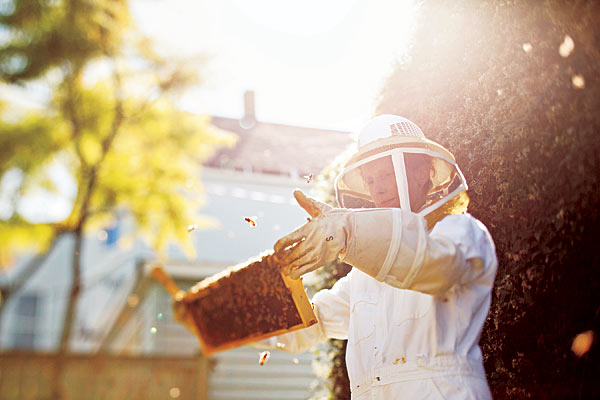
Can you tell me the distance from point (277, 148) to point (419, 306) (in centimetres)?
1382

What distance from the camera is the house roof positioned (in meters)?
14.0

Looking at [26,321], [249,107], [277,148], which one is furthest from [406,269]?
[26,321]

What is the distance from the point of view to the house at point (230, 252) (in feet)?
35.9

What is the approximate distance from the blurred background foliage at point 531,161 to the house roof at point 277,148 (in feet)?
30.5

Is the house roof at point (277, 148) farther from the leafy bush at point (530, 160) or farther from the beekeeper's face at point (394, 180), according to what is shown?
the beekeeper's face at point (394, 180)

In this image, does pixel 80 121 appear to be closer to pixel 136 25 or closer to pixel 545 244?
pixel 136 25

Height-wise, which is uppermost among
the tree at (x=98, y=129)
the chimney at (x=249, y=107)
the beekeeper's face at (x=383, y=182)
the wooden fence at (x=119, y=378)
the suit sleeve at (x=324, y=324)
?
the chimney at (x=249, y=107)

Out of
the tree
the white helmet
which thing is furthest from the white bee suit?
the tree

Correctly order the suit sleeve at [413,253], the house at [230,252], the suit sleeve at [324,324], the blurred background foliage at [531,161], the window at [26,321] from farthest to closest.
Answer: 1. the window at [26,321]
2. the house at [230,252]
3. the suit sleeve at [324,324]
4. the blurred background foliage at [531,161]
5. the suit sleeve at [413,253]

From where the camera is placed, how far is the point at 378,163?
254 centimetres

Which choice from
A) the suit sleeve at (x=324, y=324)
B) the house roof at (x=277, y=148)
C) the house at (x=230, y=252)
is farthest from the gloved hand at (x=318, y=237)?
the house roof at (x=277, y=148)

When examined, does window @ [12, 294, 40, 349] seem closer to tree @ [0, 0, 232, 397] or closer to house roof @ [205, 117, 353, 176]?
tree @ [0, 0, 232, 397]

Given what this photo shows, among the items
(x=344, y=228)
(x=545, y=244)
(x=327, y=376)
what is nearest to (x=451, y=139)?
(x=545, y=244)

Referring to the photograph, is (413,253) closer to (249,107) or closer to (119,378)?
(119,378)
